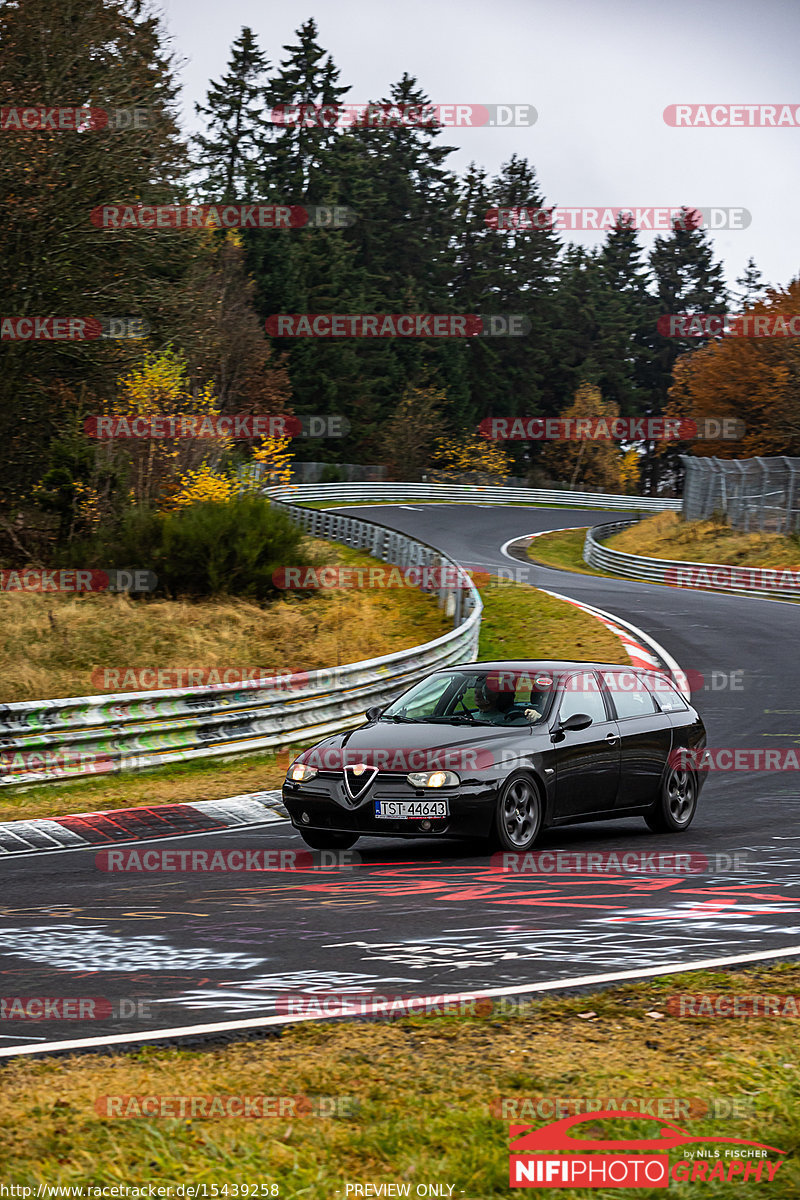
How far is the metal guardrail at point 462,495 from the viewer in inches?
2504

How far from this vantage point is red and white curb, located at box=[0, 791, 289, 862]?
36.0 feet

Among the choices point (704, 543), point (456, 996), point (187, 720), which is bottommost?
point (187, 720)

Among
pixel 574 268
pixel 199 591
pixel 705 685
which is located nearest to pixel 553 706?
pixel 705 685

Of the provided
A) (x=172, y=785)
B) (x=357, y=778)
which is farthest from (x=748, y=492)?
(x=357, y=778)

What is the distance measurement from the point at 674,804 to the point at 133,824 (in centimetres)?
466

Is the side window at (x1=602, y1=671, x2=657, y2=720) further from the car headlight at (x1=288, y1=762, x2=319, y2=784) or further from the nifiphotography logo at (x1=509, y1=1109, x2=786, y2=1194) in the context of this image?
the nifiphotography logo at (x1=509, y1=1109, x2=786, y2=1194)

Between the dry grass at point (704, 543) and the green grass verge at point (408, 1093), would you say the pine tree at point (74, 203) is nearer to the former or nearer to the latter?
the dry grass at point (704, 543)

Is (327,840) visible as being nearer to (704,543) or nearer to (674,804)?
(674,804)

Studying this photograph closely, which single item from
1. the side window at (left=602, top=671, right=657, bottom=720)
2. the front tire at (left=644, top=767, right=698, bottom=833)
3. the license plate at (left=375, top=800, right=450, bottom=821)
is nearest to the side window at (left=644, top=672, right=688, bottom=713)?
the side window at (left=602, top=671, right=657, bottom=720)

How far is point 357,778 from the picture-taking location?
10.1m

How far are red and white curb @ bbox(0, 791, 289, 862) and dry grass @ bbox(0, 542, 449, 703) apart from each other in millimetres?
4387

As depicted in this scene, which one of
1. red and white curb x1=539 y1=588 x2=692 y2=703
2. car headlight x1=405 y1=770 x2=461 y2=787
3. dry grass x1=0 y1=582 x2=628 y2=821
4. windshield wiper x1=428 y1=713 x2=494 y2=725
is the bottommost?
dry grass x1=0 y1=582 x2=628 y2=821

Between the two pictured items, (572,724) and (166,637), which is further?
(166,637)

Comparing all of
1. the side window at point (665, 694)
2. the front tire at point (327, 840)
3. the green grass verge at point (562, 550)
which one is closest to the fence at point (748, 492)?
the green grass verge at point (562, 550)
